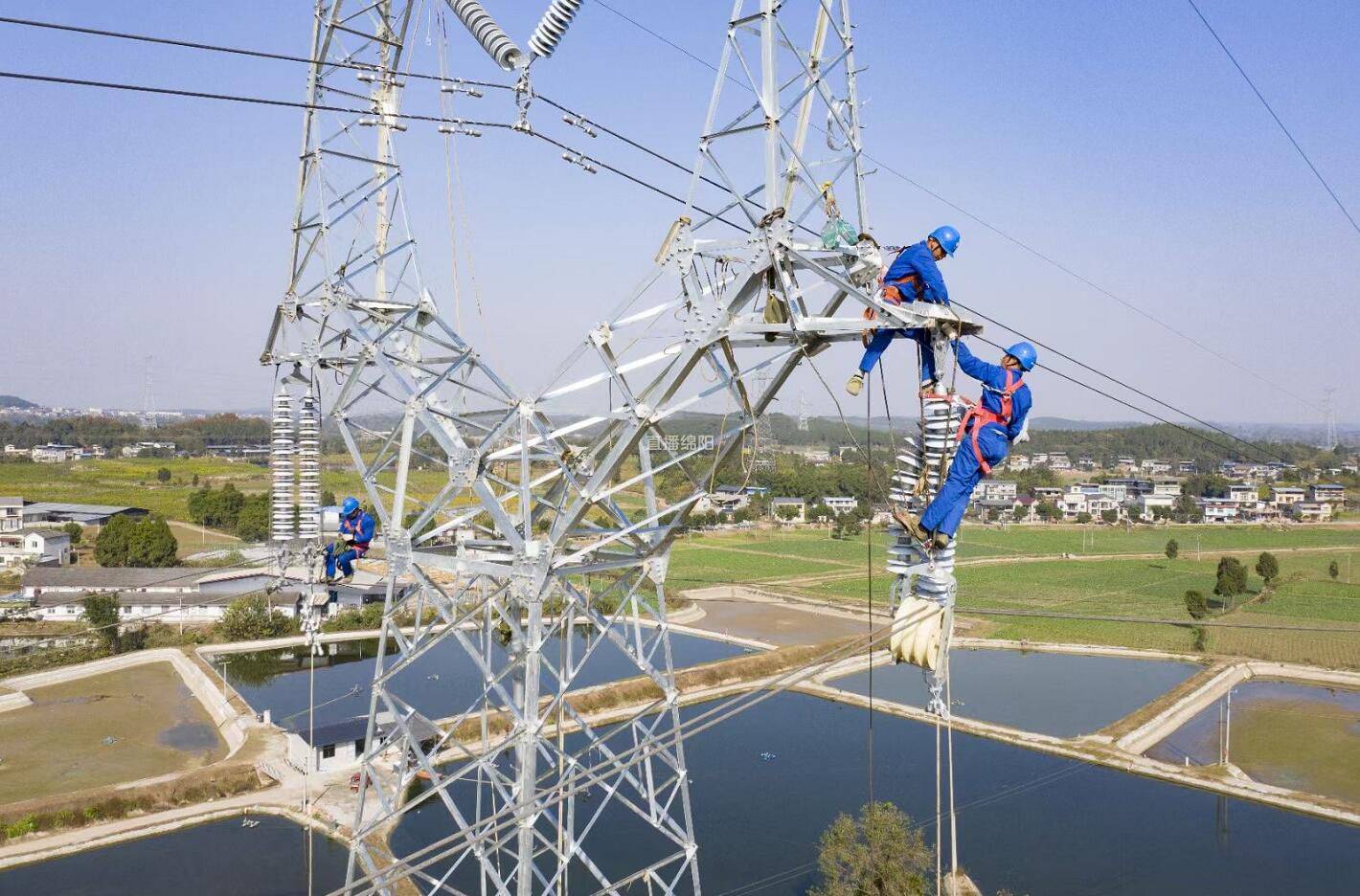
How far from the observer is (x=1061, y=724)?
30.0 meters

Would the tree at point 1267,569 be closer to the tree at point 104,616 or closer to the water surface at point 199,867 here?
the water surface at point 199,867

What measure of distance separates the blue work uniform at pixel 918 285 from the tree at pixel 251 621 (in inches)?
1445

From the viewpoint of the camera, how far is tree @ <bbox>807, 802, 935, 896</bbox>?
56.6 ft

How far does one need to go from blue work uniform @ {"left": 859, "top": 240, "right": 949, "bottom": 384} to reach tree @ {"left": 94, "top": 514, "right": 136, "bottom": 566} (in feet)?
169

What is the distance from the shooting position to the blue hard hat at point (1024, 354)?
21.3 feet

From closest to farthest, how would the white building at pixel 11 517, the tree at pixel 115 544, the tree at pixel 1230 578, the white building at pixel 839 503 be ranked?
the tree at pixel 1230 578
the tree at pixel 115 544
the white building at pixel 11 517
the white building at pixel 839 503

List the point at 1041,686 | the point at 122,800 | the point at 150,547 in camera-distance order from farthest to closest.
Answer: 1. the point at 150,547
2. the point at 1041,686
3. the point at 122,800

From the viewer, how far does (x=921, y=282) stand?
6727 mm

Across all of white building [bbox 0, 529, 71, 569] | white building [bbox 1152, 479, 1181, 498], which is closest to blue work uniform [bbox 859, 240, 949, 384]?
white building [bbox 0, 529, 71, 569]

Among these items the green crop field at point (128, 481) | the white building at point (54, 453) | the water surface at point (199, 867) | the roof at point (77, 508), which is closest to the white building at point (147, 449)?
the green crop field at point (128, 481)

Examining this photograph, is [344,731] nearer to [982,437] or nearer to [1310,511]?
[982,437]

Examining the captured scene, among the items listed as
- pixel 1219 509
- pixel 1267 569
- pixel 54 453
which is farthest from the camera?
pixel 54 453

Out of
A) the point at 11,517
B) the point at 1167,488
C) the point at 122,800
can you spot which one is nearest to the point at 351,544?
the point at 122,800

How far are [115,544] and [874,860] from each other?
44925mm
